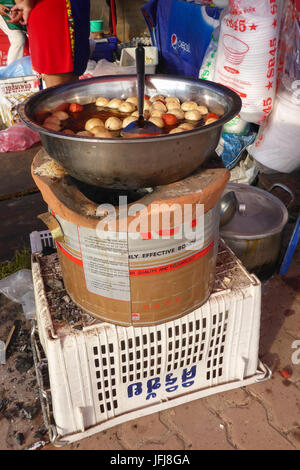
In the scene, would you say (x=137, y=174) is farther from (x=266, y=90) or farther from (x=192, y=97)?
(x=266, y=90)

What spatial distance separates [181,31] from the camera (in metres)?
5.37

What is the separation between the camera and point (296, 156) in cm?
327

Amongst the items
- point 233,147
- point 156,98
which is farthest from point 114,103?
point 233,147

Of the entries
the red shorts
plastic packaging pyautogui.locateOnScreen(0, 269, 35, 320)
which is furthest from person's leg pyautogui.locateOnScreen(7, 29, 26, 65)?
plastic packaging pyautogui.locateOnScreen(0, 269, 35, 320)

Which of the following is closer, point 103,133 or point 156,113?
point 103,133

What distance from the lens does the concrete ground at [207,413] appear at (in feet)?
6.01

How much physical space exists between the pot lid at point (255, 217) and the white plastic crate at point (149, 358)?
45 cm

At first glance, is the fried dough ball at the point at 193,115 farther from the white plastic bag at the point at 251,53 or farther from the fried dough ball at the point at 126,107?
the white plastic bag at the point at 251,53

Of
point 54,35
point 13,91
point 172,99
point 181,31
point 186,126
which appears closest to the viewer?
point 186,126

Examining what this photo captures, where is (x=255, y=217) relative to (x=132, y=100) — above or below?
below

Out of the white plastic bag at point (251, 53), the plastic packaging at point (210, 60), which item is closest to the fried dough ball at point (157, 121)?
the white plastic bag at point (251, 53)

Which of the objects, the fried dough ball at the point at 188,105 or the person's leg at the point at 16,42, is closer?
the fried dough ball at the point at 188,105

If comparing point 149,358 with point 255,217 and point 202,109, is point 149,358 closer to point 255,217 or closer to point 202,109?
point 202,109

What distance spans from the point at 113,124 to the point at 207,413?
1.48 metres
